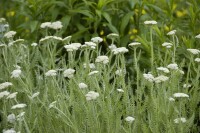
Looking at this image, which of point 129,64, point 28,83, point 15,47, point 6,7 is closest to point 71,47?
point 28,83

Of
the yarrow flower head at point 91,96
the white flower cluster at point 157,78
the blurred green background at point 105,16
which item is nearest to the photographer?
the yarrow flower head at point 91,96

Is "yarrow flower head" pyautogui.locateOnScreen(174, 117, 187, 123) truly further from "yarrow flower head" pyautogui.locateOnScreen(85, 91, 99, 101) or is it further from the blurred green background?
the blurred green background

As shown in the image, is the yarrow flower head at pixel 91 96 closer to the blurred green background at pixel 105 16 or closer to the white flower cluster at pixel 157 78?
the white flower cluster at pixel 157 78

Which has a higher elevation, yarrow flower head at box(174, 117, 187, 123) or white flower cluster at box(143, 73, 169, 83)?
white flower cluster at box(143, 73, 169, 83)

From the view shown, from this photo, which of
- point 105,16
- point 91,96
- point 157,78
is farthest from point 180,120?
point 105,16

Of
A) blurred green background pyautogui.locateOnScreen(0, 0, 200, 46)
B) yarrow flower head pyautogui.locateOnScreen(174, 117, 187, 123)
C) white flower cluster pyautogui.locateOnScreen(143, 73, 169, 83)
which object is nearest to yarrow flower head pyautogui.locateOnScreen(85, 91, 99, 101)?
white flower cluster pyautogui.locateOnScreen(143, 73, 169, 83)

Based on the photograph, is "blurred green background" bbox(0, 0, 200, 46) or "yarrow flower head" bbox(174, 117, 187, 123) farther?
"blurred green background" bbox(0, 0, 200, 46)

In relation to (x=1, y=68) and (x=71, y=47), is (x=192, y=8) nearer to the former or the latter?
(x=71, y=47)

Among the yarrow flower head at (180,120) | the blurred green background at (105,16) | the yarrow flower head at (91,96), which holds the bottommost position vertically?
the yarrow flower head at (180,120)

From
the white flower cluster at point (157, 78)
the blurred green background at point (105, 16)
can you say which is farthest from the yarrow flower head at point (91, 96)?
the blurred green background at point (105, 16)

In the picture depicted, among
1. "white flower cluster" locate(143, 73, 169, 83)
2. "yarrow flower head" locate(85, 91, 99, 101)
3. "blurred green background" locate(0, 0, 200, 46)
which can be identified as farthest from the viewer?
"blurred green background" locate(0, 0, 200, 46)

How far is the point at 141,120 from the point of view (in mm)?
3014

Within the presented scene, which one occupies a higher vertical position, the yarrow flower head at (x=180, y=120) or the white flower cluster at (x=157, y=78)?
the white flower cluster at (x=157, y=78)

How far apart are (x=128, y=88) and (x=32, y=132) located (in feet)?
2.29
